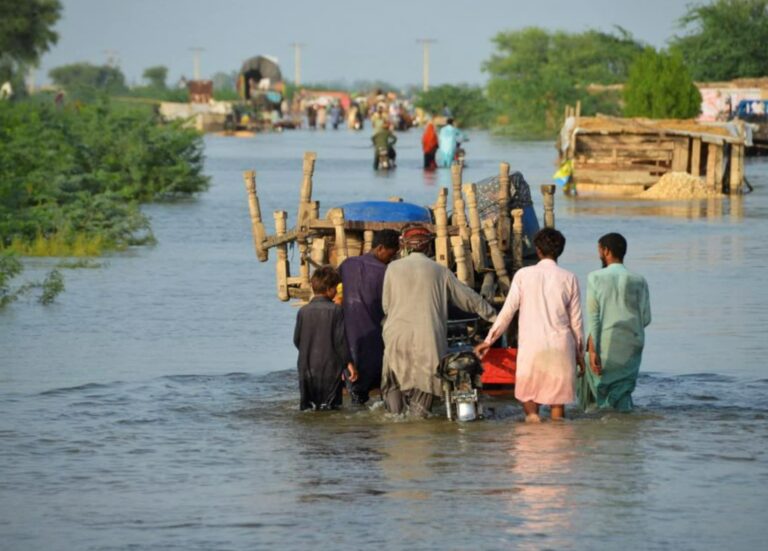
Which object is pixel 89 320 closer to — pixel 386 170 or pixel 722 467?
pixel 722 467

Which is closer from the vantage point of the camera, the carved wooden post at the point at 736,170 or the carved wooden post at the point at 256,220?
the carved wooden post at the point at 256,220

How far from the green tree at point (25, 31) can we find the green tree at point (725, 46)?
22964 millimetres

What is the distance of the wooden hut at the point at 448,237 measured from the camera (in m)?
11.4

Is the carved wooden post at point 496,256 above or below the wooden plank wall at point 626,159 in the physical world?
above

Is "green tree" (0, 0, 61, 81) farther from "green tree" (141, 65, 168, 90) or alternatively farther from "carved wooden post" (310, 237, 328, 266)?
"green tree" (141, 65, 168, 90)

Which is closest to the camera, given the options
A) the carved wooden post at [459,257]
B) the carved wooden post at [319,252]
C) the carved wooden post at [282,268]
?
the carved wooden post at [459,257]

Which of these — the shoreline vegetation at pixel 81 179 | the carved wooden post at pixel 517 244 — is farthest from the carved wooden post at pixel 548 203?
the shoreline vegetation at pixel 81 179

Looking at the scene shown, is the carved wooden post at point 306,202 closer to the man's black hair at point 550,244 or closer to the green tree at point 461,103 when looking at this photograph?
the man's black hair at point 550,244

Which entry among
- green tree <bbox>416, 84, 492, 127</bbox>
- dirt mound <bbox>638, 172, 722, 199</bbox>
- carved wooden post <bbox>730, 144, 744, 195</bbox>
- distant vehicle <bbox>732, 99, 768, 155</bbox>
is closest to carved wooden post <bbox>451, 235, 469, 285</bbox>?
dirt mound <bbox>638, 172, 722, 199</bbox>

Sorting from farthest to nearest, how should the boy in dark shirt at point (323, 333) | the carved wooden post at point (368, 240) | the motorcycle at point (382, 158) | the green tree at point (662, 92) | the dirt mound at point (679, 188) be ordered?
the green tree at point (662, 92), the motorcycle at point (382, 158), the dirt mound at point (679, 188), the carved wooden post at point (368, 240), the boy in dark shirt at point (323, 333)

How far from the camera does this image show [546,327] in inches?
399

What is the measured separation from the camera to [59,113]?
36781mm

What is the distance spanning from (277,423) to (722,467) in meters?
2.85

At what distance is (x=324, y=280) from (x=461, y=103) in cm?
8468
